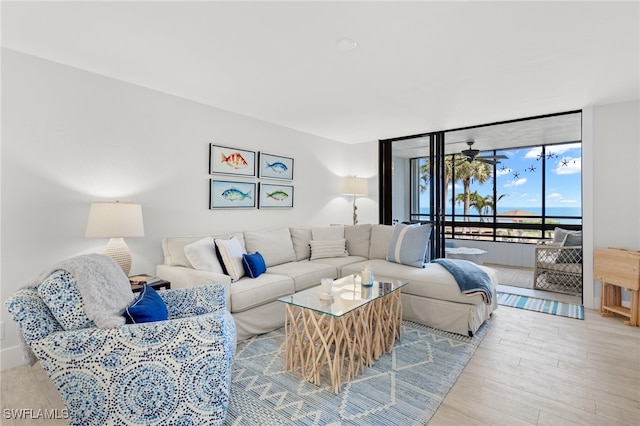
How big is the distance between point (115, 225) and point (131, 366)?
56.5 inches

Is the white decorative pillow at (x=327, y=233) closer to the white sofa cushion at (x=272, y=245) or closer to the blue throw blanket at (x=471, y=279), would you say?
the white sofa cushion at (x=272, y=245)

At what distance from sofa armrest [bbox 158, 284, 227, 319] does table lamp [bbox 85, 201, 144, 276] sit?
0.77 m

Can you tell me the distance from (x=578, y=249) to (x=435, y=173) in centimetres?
214

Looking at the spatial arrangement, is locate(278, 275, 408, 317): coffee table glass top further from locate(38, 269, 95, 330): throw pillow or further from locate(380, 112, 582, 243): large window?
locate(380, 112, 582, 243): large window

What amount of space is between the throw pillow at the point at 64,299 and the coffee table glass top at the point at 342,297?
46.6 inches

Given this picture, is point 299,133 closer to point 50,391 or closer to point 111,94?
point 111,94

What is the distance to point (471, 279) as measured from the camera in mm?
2945

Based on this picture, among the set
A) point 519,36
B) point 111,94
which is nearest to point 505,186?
point 519,36

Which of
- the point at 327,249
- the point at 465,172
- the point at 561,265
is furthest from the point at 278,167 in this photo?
the point at 465,172

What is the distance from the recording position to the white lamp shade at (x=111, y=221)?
244 centimetres

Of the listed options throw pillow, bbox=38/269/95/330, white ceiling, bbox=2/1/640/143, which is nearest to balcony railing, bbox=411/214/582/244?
white ceiling, bbox=2/1/640/143

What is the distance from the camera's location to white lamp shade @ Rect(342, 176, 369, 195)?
5258 millimetres

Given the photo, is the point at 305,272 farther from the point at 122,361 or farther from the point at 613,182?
the point at 613,182

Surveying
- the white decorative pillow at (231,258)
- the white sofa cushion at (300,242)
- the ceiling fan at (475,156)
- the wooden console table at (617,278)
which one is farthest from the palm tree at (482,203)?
the white decorative pillow at (231,258)
